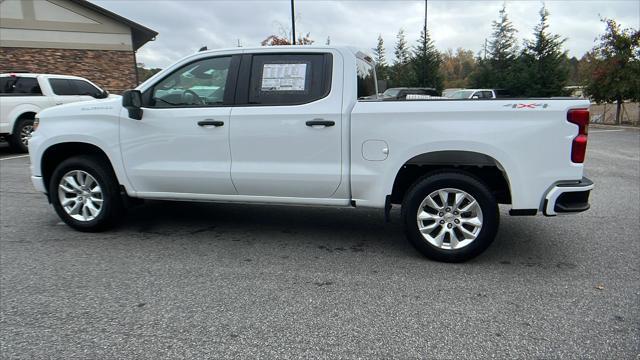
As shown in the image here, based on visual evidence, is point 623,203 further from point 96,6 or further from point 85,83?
point 96,6

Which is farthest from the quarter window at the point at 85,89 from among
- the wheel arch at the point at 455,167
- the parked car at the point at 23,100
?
the wheel arch at the point at 455,167

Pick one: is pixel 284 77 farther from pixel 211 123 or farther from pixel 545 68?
pixel 545 68

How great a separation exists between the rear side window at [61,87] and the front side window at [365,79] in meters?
9.49

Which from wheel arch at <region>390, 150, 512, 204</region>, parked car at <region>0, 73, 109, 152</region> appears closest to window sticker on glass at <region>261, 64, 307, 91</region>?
wheel arch at <region>390, 150, 512, 204</region>

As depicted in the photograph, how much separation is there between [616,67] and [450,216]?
21.3 metres

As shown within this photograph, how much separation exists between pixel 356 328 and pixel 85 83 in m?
11.8

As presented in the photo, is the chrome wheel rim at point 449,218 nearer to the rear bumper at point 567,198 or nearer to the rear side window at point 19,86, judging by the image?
the rear bumper at point 567,198

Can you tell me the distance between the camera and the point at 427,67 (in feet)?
104

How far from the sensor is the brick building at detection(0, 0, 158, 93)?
17750 millimetres

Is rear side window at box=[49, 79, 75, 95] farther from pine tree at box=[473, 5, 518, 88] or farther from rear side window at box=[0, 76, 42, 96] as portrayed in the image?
pine tree at box=[473, 5, 518, 88]

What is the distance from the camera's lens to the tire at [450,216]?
149 inches

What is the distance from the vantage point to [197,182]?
4387mm

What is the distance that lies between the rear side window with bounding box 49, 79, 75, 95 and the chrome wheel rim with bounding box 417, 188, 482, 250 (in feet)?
35.1

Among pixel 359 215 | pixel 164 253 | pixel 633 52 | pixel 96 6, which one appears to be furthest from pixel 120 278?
pixel 633 52
